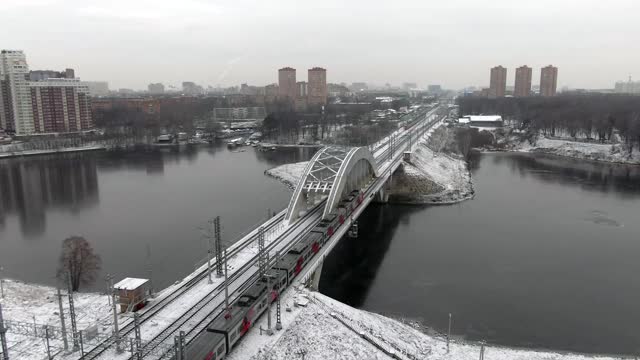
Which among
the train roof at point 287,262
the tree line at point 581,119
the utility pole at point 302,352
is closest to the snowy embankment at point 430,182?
the train roof at point 287,262

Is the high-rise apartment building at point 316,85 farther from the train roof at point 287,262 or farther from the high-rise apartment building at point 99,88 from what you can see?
the train roof at point 287,262

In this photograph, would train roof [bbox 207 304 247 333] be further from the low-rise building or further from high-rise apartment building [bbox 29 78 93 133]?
the low-rise building

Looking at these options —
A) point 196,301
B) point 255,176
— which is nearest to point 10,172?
point 255,176

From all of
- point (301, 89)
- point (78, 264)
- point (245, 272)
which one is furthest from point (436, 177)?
point (301, 89)

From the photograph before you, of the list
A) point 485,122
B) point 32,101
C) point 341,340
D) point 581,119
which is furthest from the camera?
point 485,122

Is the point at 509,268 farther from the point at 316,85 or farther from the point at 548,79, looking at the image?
the point at 548,79

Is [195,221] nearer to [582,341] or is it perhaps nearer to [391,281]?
[391,281]
